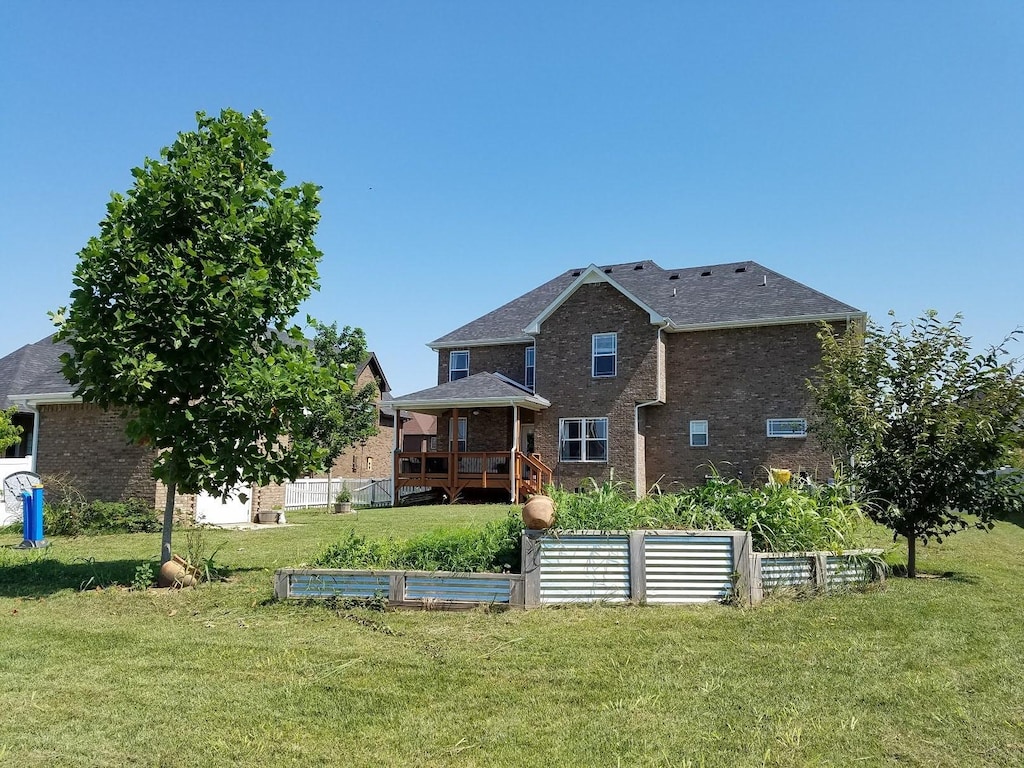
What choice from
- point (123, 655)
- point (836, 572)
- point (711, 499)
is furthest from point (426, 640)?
point (836, 572)

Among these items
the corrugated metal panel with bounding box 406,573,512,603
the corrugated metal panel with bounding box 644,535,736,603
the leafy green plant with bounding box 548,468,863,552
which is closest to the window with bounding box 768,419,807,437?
the leafy green plant with bounding box 548,468,863,552

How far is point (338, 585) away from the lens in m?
7.38

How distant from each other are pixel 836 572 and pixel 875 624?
140 cm

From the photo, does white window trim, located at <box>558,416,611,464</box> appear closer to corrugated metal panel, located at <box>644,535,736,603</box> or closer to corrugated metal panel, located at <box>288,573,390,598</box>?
corrugated metal panel, located at <box>644,535,736,603</box>

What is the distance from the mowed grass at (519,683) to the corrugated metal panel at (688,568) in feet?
0.91

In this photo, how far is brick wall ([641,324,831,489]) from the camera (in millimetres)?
23859

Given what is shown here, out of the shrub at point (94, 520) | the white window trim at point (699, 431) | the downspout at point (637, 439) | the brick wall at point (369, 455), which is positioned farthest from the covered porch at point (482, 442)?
the shrub at point (94, 520)

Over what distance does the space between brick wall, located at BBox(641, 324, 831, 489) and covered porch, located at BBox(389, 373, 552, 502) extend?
169 inches

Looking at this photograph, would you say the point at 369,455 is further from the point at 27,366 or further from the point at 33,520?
the point at 33,520

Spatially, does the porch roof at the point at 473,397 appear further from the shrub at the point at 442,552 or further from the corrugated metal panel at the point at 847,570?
the corrugated metal panel at the point at 847,570

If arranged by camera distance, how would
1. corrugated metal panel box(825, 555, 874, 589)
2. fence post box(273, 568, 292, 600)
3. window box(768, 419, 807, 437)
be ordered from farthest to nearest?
window box(768, 419, 807, 437) < corrugated metal panel box(825, 555, 874, 589) < fence post box(273, 568, 292, 600)

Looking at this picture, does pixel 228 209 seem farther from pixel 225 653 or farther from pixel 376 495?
pixel 376 495

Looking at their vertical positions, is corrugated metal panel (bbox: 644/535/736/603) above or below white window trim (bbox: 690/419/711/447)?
below

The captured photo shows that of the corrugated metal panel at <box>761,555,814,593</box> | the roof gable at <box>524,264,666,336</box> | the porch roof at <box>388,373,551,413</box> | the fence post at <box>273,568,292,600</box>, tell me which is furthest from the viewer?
the roof gable at <box>524,264,666,336</box>
